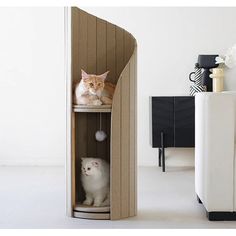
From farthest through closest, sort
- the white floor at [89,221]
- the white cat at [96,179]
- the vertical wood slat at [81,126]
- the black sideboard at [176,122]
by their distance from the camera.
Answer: the black sideboard at [176,122] → the vertical wood slat at [81,126] → the white cat at [96,179] → the white floor at [89,221]

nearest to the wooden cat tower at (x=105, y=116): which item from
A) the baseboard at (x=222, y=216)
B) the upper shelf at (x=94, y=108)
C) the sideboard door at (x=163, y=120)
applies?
the upper shelf at (x=94, y=108)

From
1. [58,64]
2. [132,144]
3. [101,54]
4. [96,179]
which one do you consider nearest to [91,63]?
[101,54]

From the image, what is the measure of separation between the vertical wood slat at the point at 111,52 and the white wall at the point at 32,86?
2029 mm

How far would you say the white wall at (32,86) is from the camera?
16.0 feet

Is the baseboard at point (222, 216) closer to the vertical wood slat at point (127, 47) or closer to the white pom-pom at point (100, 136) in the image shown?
the white pom-pom at point (100, 136)

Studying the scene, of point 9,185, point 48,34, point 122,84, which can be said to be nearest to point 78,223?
point 122,84

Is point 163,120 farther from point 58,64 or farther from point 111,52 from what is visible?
point 111,52

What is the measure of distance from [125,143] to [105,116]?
0.85 ft

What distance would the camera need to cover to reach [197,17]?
190 inches

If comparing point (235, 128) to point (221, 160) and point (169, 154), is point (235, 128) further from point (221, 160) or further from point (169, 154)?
point (169, 154)

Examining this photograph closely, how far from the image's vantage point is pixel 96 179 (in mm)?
2736

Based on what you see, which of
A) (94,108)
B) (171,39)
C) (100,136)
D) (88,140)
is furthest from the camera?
(171,39)

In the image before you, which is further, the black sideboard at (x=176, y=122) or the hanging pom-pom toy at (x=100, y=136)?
the black sideboard at (x=176, y=122)

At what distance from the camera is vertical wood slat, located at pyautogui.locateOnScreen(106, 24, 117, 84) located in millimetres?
2859
